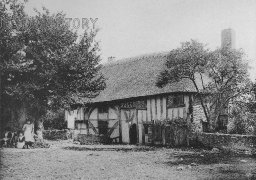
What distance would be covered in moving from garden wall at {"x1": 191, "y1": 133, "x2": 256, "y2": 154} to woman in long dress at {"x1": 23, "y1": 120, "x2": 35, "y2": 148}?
9.04 metres

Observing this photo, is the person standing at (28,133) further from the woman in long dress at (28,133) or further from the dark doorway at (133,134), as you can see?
the dark doorway at (133,134)

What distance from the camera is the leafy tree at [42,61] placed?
16.4m

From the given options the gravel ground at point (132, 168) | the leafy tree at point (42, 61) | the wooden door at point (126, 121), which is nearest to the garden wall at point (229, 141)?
the gravel ground at point (132, 168)

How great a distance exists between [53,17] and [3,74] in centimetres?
427

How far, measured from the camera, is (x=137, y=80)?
2278 cm

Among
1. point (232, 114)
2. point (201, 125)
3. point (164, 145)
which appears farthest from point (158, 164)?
point (232, 114)

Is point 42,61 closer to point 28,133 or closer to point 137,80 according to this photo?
point 28,133

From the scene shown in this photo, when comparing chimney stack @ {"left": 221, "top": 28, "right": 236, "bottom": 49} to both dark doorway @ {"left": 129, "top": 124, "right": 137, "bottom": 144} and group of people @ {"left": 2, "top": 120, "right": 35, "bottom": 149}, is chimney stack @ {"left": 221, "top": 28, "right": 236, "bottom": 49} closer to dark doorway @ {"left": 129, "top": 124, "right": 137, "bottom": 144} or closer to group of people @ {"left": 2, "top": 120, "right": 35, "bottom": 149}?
dark doorway @ {"left": 129, "top": 124, "right": 137, "bottom": 144}

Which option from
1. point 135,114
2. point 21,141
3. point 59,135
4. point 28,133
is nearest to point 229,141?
point 135,114

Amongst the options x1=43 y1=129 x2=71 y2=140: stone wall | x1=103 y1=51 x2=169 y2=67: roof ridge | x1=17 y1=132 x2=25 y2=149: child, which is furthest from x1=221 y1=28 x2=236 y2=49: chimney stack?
x1=17 y1=132 x2=25 y2=149: child

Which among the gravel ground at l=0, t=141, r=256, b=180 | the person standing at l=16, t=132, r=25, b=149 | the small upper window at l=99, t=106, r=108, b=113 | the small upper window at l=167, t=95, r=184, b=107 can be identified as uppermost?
the small upper window at l=167, t=95, r=184, b=107

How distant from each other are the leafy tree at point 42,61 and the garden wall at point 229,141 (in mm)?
7589

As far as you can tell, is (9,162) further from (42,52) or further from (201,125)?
(201,125)

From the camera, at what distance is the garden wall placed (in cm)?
1394
